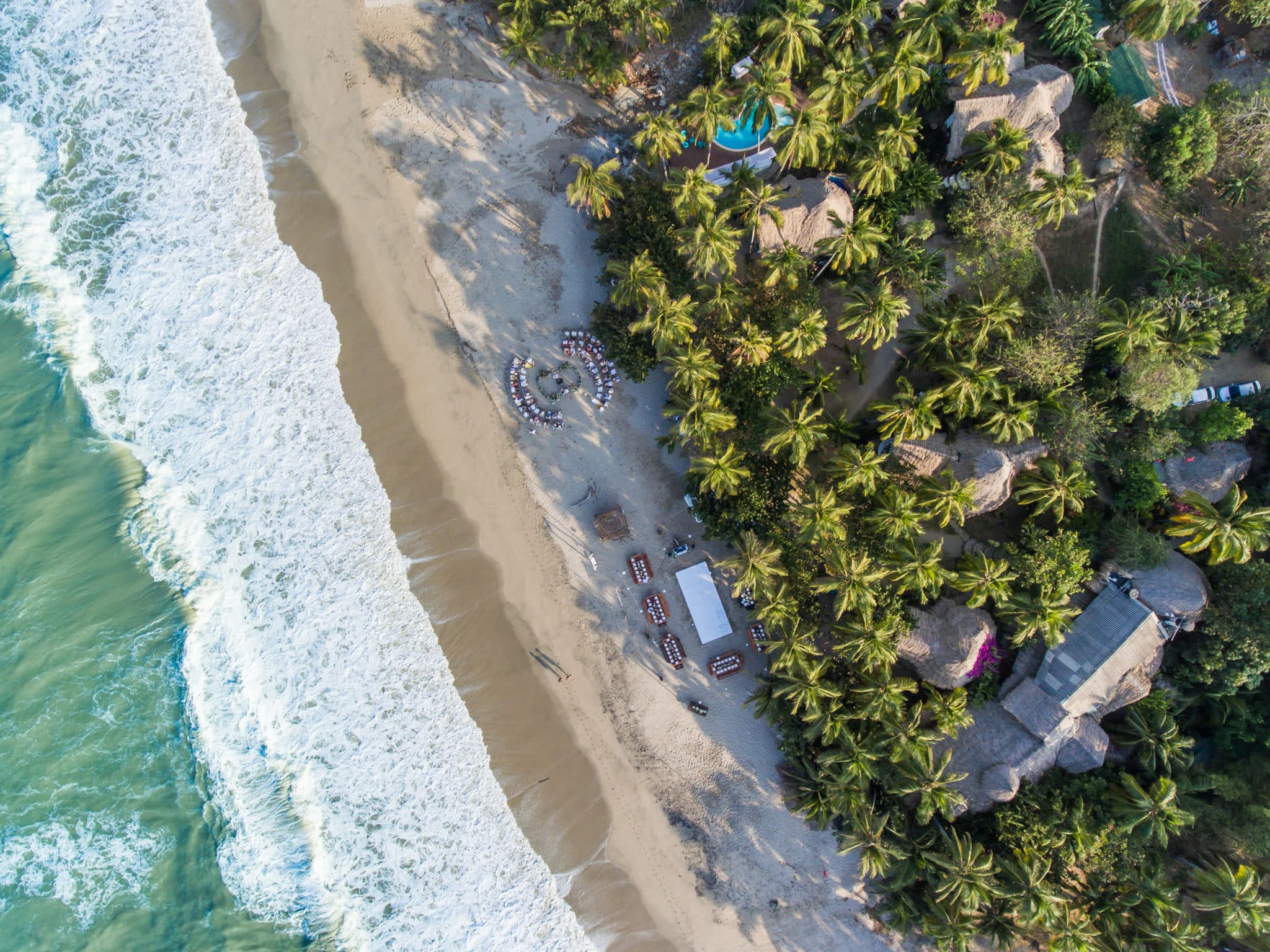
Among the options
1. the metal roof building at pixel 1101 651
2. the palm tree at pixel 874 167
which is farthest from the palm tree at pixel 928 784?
the palm tree at pixel 874 167

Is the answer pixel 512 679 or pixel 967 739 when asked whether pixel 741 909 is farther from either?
pixel 512 679

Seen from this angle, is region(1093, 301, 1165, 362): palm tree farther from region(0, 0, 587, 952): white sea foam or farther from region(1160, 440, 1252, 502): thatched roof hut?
region(0, 0, 587, 952): white sea foam

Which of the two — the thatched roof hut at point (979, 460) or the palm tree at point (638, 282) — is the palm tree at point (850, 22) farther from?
the thatched roof hut at point (979, 460)

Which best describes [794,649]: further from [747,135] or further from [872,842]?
[747,135]

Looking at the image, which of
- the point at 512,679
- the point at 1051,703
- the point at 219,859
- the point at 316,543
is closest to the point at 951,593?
the point at 1051,703

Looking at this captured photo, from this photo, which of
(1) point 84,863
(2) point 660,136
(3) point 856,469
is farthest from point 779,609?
(1) point 84,863

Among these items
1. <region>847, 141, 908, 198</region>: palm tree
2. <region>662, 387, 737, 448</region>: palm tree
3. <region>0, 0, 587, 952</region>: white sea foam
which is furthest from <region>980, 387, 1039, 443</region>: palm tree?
<region>0, 0, 587, 952</region>: white sea foam
